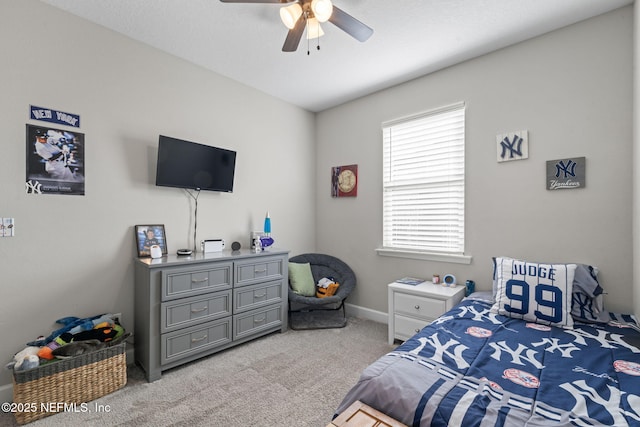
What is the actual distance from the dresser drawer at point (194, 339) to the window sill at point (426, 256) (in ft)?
6.02

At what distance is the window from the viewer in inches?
110

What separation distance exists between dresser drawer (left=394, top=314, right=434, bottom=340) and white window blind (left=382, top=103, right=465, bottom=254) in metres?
0.75

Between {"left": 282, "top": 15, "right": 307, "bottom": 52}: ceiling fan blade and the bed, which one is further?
{"left": 282, "top": 15, "right": 307, "bottom": 52}: ceiling fan blade

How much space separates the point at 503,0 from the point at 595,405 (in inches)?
94.2

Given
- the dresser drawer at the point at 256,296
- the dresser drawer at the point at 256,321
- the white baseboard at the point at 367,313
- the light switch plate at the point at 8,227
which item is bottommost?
the white baseboard at the point at 367,313

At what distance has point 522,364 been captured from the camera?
1344mm

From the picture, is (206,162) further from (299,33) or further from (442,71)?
(442,71)

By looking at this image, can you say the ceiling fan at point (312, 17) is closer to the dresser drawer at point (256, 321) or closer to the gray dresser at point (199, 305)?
the gray dresser at point (199, 305)

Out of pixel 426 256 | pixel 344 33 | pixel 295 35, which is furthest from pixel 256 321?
pixel 344 33

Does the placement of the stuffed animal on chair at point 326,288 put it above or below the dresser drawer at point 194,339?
above

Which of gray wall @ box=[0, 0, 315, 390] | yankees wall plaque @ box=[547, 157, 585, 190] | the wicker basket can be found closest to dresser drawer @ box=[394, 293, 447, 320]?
yankees wall plaque @ box=[547, 157, 585, 190]

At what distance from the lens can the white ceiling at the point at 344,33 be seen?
2033mm

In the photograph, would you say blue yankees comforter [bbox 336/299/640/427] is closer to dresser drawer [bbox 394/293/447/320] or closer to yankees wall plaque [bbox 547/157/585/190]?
dresser drawer [bbox 394/293/447/320]

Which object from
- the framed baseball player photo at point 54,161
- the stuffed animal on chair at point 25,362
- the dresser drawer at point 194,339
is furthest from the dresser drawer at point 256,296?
the framed baseball player photo at point 54,161
